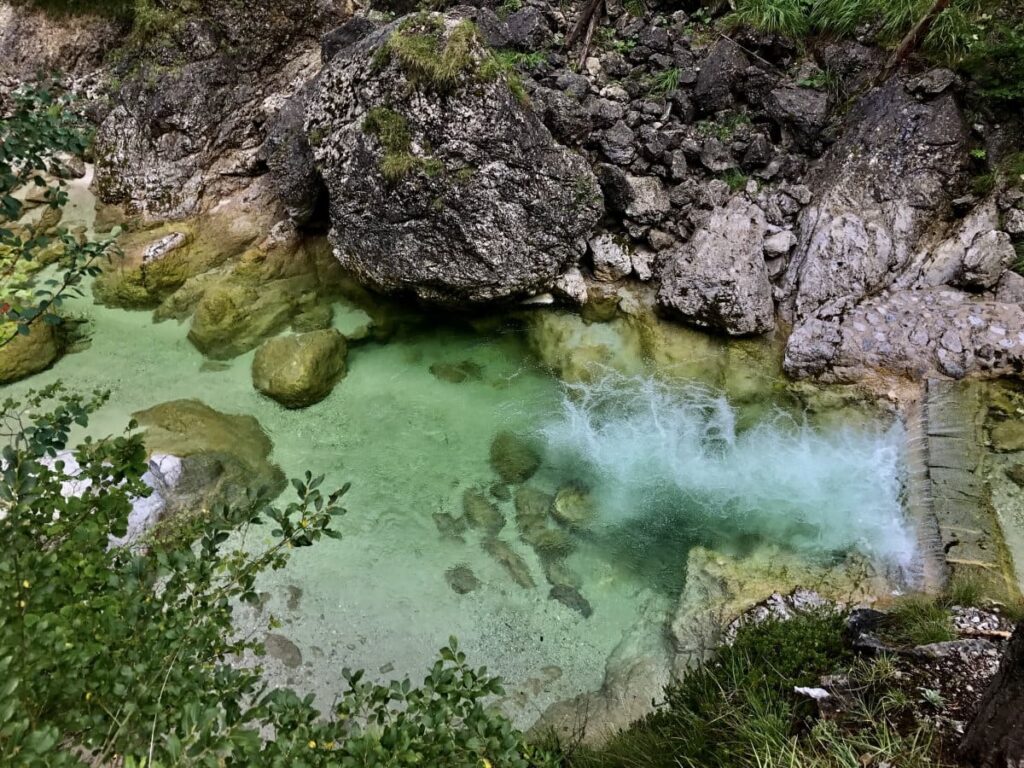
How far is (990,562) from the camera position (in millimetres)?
5215

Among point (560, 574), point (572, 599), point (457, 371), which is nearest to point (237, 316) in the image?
point (457, 371)

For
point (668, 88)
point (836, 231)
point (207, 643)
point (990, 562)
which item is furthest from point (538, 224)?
point (207, 643)

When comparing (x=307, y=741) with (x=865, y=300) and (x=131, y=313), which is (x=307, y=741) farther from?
(x=131, y=313)

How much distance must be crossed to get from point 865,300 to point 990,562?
11.3 feet

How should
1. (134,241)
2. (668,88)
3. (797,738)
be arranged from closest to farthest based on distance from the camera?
(797,738), (668,88), (134,241)

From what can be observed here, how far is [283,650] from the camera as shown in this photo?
5.26 metres

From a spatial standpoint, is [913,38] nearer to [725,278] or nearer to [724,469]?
[725,278]

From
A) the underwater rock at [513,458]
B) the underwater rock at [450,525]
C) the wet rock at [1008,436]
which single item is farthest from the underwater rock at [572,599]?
the wet rock at [1008,436]

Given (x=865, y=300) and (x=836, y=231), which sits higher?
(x=836, y=231)

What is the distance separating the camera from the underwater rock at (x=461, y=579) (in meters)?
5.78

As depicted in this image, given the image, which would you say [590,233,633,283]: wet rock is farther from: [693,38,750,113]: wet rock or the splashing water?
[693,38,750,113]: wet rock

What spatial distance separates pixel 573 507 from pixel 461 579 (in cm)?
145

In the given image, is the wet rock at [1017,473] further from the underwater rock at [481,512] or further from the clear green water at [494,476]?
the underwater rock at [481,512]

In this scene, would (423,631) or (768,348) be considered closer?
(423,631)
